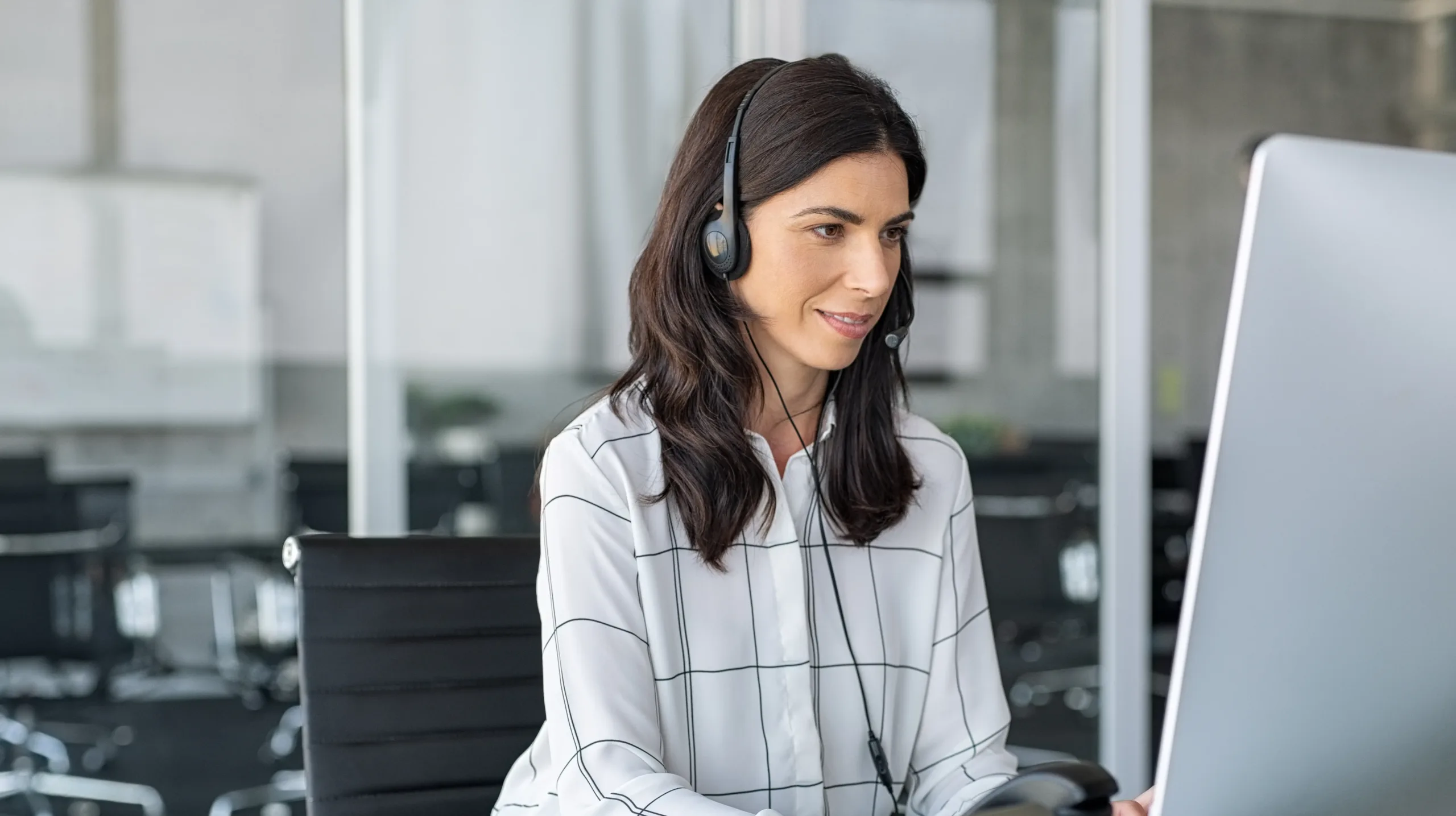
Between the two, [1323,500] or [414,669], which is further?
[414,669]

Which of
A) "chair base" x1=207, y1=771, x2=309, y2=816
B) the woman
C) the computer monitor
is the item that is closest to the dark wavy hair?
the woman

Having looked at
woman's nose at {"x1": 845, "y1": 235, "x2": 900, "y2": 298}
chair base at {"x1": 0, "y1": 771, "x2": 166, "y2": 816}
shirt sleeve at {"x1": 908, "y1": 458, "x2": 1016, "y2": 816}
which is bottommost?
chair base at {"x1": 0, "y1": 771, "x2": 166, "y2": 816}

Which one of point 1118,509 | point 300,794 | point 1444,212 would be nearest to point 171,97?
point 300,794

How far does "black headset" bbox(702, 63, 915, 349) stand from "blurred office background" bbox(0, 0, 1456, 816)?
4.00ft

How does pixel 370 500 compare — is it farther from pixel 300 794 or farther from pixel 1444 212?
pixel 1444 212

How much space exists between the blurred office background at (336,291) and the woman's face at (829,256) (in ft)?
4.10

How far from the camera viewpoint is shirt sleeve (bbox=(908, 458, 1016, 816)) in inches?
48.5

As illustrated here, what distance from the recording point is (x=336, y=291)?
366 cm

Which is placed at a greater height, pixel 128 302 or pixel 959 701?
pixel 128 302

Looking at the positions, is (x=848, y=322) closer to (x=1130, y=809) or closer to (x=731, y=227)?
(x=731, y=227)

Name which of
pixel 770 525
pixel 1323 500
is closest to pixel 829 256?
pixel 770 525

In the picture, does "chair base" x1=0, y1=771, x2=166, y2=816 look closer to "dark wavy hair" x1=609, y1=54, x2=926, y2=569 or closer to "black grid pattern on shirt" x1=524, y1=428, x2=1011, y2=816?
"black grid pattern on shirt" x1=524, y1=428, x2=1011, y2=816

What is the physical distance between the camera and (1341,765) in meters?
0.62

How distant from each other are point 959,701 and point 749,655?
0.77 ft
